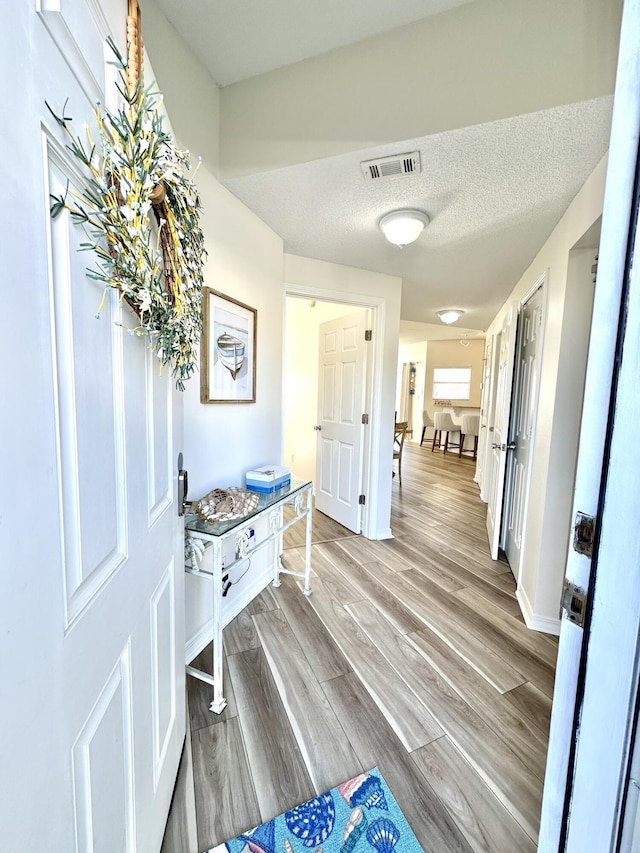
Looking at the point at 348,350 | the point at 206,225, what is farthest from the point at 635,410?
the point at 348,350

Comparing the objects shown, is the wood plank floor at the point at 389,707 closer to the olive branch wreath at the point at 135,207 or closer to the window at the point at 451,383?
the olive branch wreath at the point at 135,207

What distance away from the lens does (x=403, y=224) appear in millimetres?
1913

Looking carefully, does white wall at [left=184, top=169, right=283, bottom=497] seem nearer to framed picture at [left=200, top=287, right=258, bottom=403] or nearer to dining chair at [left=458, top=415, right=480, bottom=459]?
framed picture at [left=200, top=287, right=258, bottom=403]

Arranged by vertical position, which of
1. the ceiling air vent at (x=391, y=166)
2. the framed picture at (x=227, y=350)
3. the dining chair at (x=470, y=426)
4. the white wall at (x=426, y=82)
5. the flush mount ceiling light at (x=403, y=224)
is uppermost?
the white wall at (x=426, y=82)

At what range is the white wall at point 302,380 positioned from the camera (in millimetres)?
4223

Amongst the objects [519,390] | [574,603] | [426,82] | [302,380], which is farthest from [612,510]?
[302,380]

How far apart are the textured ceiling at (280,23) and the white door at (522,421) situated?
163cm

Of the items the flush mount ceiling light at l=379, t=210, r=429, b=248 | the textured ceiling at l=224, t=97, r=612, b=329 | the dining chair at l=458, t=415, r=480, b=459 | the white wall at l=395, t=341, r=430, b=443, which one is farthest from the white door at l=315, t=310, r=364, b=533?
the white wall at l=395, t=341, r=430, b=443

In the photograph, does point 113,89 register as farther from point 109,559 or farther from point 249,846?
point 249,846

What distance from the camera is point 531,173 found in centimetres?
159

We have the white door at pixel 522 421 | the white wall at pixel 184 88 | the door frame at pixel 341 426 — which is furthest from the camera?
the door frame at pixel 341 426

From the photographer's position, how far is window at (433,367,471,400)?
309 inches

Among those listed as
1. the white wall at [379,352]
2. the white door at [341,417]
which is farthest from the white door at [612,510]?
the white door at [341,417]

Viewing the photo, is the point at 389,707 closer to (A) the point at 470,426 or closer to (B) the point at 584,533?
(B) the point at 584,533
